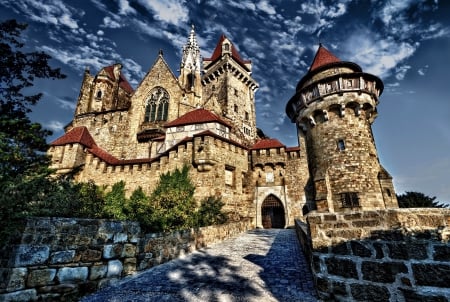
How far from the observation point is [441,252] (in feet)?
6.79

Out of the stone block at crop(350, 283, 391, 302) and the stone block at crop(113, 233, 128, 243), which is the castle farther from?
the stone block at crop(350, 283, 391, 302)

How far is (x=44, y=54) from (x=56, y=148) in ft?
27.1

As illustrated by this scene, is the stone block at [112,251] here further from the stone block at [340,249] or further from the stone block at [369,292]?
the stone block at [369,292]

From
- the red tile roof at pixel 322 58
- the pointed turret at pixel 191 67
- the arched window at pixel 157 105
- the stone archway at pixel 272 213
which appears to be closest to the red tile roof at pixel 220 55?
the pointed turret at pixel 191 67

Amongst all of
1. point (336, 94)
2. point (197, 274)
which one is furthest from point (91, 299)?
point (336, 94)

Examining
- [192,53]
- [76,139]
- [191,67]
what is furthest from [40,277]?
[192,53]

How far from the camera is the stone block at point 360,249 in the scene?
2467 mm

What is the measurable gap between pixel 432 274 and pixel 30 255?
4847 millimetres

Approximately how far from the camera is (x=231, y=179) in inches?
602

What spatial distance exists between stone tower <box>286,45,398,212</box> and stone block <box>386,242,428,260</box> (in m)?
12.0

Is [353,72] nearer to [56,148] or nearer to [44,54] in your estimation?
[44,54]

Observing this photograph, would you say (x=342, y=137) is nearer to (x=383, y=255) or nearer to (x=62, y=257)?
(x=383, y=255)

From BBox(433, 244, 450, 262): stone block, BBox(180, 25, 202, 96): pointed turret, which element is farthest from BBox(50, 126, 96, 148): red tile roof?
BBox(433, 244, 450, 262): stone block

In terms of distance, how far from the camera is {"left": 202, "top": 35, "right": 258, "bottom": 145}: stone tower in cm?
2695
